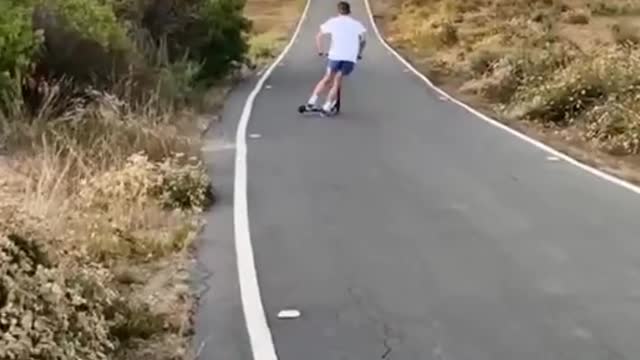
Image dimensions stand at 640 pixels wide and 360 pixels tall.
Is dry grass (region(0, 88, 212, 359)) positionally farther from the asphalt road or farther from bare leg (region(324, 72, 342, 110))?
bare leg (region(324, 72, 342, 110))

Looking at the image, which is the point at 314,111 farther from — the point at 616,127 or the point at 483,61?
the point at 483,61

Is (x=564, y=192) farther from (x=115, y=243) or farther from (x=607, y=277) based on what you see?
(x=115, y=243)

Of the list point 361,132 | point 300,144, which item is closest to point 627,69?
point 361,132

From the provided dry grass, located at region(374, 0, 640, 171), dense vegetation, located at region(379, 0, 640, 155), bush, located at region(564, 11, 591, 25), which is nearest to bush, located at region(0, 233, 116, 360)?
dry grass, located at region(374, 0, 640, 171)

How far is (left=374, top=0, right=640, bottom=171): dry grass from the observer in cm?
1691

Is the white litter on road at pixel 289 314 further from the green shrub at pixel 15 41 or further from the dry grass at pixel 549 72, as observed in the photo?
the dry grass at pixel 549 72

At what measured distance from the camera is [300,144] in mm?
15523

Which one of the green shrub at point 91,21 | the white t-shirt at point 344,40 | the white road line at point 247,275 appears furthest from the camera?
the white t-shirt at point 344,40

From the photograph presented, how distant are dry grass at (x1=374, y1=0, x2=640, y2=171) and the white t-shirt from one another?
2.63 meters

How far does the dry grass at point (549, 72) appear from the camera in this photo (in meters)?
16.9

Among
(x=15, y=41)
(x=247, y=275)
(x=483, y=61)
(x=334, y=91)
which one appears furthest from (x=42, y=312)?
(x=483, y=61)

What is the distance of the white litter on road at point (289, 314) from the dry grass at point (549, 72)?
8767 mm

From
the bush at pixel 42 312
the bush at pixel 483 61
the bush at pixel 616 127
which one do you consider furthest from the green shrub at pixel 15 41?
the bush at pixel 483 61

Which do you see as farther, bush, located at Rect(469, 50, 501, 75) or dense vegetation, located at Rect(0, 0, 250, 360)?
bush, located at Rect(469, 50, 501, 75)
